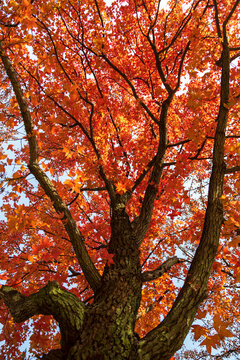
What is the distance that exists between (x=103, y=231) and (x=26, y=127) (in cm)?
434

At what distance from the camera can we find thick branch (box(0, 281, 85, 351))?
97.7 inches

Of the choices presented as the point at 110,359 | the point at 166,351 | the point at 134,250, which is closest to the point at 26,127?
the point at 134,250

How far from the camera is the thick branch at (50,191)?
3.19 meters

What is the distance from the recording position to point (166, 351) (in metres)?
2.37

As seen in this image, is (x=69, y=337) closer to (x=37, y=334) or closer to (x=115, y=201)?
(x=37, y=334)

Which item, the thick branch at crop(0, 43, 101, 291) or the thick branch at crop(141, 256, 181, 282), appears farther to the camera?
the thick branch at crop(141, 256, 181, 282)

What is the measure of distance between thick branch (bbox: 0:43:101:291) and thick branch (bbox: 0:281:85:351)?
0.58 meters

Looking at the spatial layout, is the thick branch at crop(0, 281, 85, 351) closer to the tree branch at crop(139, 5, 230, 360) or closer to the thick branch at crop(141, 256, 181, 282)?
the tree branch at crop(139, 5, 230, 360)

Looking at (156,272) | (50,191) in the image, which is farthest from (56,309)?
(156,272)

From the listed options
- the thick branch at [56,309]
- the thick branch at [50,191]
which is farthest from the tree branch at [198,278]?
the thick branch at [50,191]

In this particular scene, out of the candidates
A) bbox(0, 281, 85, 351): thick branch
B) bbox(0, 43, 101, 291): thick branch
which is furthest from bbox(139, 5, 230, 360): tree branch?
bbox(0, 43, 101, 291): thick branch

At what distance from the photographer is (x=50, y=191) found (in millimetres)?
3447

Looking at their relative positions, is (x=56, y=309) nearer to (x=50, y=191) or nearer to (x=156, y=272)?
(x=50, y=191)

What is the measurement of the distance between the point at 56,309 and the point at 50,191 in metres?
1.68
